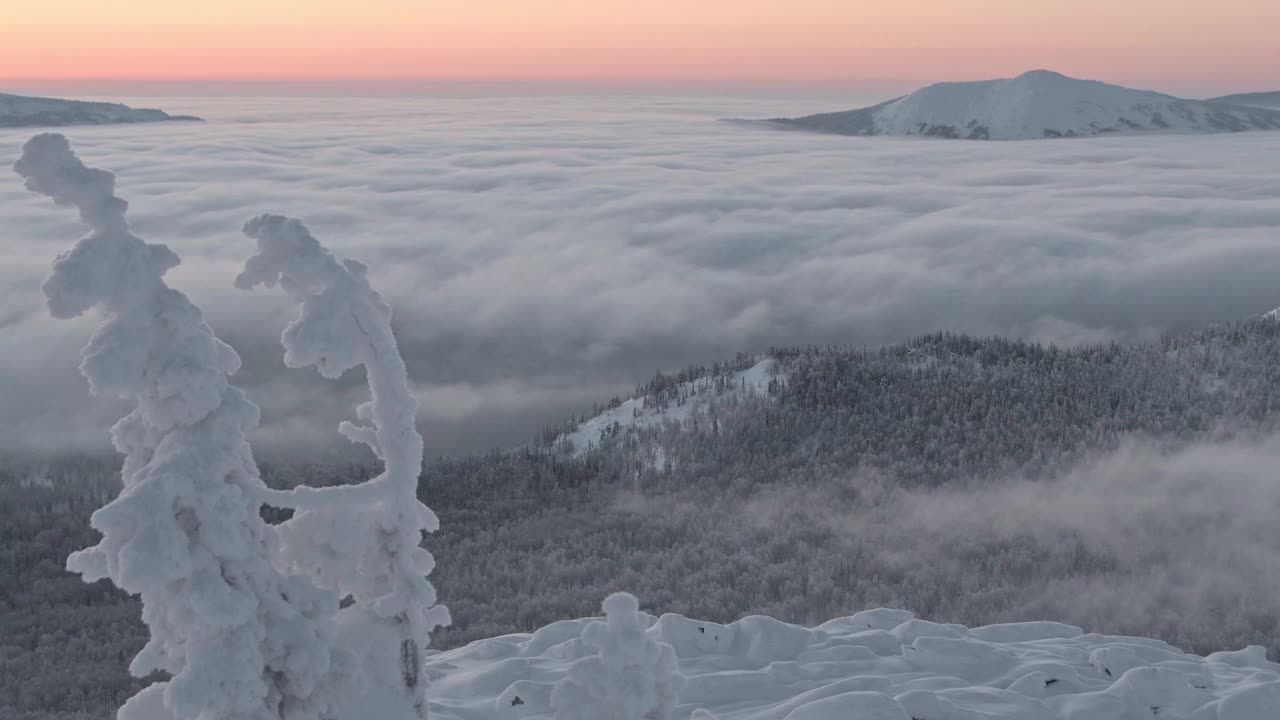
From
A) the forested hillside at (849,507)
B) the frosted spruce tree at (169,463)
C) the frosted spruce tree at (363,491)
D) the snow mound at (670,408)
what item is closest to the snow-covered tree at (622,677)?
the frosted spruce tree at (363,491)

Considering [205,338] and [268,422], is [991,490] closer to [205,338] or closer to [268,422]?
[205,338]

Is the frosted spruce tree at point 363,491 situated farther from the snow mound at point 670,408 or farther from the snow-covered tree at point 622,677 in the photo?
the snow mound at point 670,408

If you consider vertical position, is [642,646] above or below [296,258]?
below

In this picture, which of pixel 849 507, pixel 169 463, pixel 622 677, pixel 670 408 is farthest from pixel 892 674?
pixel 670 408

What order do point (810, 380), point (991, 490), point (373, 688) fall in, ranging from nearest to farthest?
1. point (373, 688)
2. point (991, 490)
3. point (810, 380)

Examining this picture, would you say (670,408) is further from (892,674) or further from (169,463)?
(169,463)

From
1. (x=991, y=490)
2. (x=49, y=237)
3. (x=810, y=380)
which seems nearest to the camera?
(x=991, y=490)

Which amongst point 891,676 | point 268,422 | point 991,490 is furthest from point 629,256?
point 891,676
